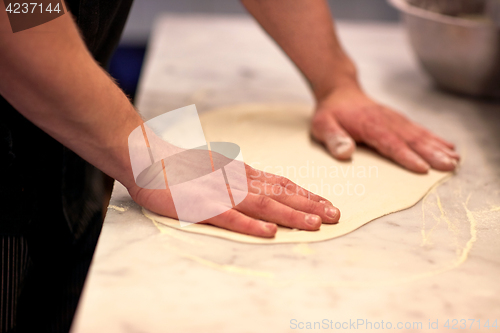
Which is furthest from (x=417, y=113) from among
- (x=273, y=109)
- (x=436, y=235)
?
(x=436, y=235)

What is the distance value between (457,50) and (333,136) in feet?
1.49

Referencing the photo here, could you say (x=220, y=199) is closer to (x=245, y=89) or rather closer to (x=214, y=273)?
(x=214, y=273)

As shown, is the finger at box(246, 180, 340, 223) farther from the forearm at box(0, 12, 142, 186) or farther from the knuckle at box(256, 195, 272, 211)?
the forearm at box(0, 12, 142, 186)

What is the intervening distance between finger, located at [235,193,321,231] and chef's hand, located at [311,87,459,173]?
26cm

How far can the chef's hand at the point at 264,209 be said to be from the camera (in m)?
0.61

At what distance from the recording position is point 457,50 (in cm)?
106

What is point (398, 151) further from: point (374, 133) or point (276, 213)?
point (276, 213)

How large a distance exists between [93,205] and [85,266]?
5.3 inches

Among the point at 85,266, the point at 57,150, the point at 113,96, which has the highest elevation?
the point at 113,96

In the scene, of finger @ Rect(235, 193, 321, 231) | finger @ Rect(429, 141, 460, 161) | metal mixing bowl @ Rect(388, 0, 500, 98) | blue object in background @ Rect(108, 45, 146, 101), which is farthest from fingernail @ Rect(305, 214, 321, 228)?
blue object in background @ Rect(108, 45, 146, 101)

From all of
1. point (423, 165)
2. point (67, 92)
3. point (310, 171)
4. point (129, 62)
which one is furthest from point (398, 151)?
point (129, 62)

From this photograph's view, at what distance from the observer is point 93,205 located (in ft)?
3.05

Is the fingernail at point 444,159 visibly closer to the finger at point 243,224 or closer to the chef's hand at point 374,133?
the chef's hand at point 374,133

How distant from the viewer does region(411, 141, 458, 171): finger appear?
2.72 feet
